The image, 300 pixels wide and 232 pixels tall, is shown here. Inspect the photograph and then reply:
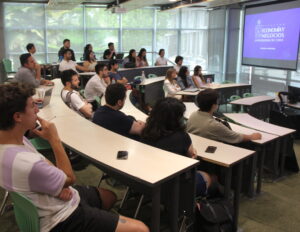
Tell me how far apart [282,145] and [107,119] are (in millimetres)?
2119

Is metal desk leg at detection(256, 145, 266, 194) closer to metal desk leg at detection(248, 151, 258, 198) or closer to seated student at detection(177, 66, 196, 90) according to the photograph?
metal desk leg at detection(248, 151, 258, 198)

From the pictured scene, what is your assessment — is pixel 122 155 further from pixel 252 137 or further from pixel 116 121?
pixel 252 137

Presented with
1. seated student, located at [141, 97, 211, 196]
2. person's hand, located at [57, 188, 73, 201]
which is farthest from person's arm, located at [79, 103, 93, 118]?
person's hand, located at [57, 188, 73, 201]

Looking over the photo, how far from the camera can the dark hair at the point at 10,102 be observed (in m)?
1.53

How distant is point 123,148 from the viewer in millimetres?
2412

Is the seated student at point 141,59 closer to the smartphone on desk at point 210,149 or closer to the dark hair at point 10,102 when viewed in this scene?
the smartphone on desk at point 210,149

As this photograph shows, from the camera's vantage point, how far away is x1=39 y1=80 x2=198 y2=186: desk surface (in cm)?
197

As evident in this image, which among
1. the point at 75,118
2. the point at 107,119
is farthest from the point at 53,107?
the point at 107,119

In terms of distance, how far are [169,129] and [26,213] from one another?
4.06 feet

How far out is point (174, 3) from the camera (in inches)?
402

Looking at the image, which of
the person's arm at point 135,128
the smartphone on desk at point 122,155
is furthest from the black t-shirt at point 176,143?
the person's arm at point 135,128

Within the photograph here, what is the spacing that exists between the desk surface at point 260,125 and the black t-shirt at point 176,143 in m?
1.57

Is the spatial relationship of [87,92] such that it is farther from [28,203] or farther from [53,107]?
[28,203]

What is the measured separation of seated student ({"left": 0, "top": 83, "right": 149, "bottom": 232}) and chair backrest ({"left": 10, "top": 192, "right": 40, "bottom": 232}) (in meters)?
0.03
